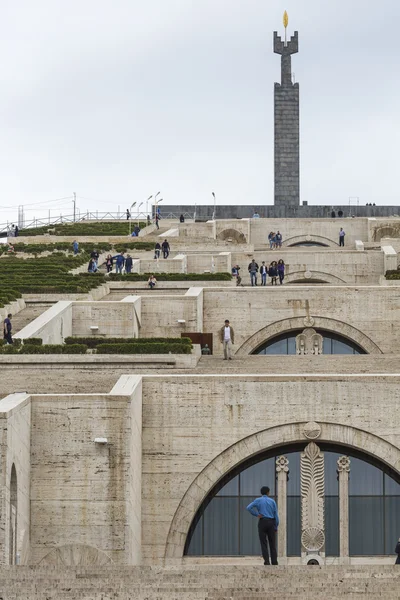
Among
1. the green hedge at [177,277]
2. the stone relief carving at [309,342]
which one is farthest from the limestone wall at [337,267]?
the stone relief carving at [309,342]

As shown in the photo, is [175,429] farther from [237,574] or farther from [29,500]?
[237,574]

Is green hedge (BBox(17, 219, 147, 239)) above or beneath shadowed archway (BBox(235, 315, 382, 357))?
above

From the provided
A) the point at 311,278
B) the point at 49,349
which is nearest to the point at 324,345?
the point at 311,278

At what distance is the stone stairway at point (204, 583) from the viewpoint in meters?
17.0

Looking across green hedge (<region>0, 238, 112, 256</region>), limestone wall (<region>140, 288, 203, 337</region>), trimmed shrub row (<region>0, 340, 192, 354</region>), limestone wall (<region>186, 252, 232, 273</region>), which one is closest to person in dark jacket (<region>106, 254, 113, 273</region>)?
limestone wall (<region>186, 252, 232, 273</region>)

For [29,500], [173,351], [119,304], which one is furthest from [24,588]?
[119,304]

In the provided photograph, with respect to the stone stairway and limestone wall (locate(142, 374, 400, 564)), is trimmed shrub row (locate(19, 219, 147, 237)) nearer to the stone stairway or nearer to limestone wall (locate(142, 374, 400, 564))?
limestone wall (locate(142, 374, 400, 564))

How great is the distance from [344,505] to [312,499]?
657 millimetres

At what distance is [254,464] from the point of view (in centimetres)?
2600

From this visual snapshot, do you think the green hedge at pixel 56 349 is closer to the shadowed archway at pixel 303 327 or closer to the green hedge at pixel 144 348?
the green hedge at pixel 144 348

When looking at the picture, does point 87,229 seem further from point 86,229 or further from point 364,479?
point 364,479

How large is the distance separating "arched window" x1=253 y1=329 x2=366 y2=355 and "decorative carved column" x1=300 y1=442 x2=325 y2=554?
11.7 meters

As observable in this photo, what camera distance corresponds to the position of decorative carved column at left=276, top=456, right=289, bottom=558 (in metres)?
25.5

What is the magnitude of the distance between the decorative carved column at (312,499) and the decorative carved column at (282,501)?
34 cm
